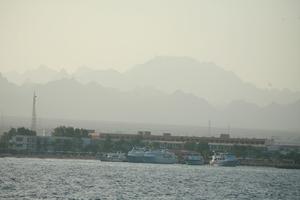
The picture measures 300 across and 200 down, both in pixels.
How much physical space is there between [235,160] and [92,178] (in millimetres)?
58921

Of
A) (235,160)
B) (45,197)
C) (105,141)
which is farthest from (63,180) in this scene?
(105,141)

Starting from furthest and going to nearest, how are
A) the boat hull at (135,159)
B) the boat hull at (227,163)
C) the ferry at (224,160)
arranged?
the boat hull at (135,159) → the ferry at (224,160) → the boat hull at (227,163)

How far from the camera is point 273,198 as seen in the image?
74.7 meters

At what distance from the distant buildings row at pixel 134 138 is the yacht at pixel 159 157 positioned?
17.7 meters

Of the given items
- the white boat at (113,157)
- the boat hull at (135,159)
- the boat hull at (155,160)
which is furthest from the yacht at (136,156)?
the white boat at (113,157)

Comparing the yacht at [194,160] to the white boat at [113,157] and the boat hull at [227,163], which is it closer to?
the boat hull at [227,163]

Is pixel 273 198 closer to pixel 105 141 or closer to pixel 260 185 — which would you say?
pixel 260 185

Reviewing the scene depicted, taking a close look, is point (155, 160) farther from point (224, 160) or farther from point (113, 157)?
point (224, 160)

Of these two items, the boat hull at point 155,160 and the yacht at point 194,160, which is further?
the yacht at point 194,160

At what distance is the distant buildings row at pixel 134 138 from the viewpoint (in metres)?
152

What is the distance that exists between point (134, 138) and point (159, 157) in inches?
1099

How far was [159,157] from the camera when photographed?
144m

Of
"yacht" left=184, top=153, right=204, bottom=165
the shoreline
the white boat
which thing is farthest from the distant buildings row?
"yacht" left=184, top=153, right=204, bottom=165

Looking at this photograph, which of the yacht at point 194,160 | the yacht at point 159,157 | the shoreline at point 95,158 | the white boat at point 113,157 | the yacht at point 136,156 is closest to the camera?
the yacht at point 159,157
